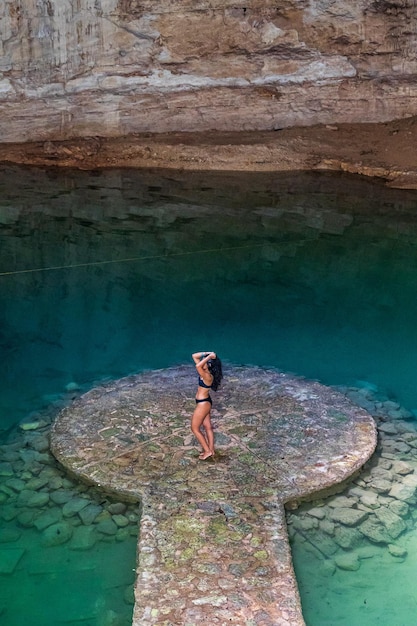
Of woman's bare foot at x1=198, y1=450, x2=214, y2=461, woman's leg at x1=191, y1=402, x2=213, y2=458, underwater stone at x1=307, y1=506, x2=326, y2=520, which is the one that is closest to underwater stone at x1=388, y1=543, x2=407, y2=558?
underwater stone at x1=307, y1=506, x2=326, y2=520

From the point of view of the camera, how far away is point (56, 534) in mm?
6297

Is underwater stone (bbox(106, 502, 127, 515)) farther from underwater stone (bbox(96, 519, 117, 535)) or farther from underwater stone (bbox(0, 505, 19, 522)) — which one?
underwater stone (bbox(0, 505, 19, 522))

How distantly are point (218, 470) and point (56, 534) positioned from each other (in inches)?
62.8

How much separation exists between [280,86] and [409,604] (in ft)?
48.5

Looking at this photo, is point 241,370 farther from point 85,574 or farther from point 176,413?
point 85,574

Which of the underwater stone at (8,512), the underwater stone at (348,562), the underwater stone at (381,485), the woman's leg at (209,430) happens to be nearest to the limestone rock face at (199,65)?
the woman's leg at (209,430)

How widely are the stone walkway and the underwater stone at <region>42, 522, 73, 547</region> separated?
0.55 m

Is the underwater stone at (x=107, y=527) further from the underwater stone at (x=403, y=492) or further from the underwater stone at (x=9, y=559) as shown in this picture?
the underwater stone at (x=403, y=492)

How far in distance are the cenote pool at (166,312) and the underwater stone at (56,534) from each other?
2.1 inches

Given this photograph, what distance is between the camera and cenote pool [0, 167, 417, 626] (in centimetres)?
586

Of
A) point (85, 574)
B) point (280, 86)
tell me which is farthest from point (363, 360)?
point (280, 86)

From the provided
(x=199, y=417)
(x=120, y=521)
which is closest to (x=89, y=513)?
(x=120, y=521)

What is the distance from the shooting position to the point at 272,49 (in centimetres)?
1764

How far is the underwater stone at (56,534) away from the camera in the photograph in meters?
6.21
